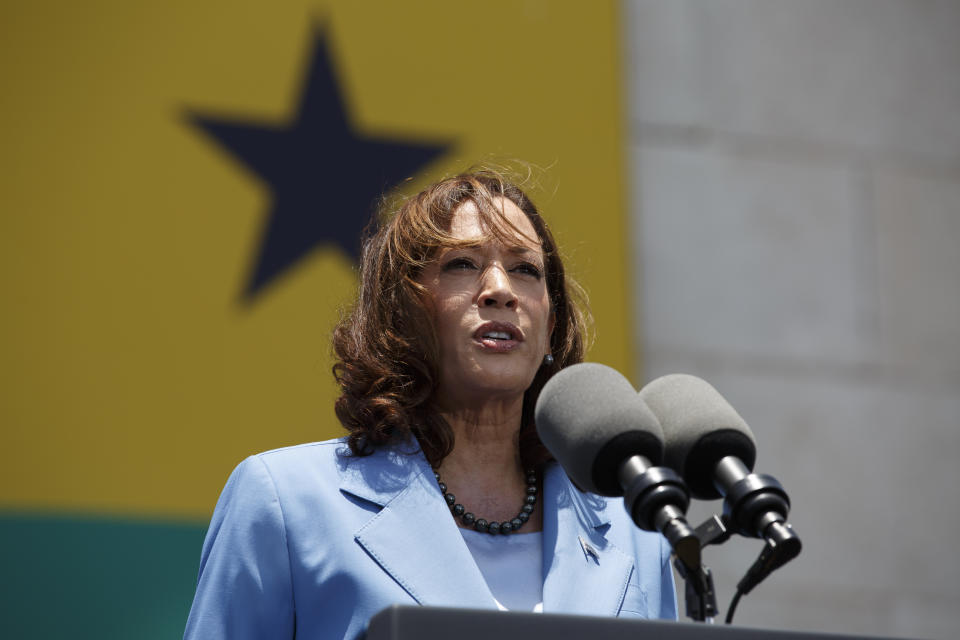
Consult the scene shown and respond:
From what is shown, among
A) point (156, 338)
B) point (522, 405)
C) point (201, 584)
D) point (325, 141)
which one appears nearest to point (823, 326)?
point (325, 141)

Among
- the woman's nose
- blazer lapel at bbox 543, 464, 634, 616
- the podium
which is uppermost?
the woman's nose

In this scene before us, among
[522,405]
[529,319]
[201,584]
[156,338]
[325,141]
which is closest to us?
[201,584]

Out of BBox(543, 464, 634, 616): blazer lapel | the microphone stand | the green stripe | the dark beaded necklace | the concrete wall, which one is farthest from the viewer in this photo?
the concrete wall

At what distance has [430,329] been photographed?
2.45 m

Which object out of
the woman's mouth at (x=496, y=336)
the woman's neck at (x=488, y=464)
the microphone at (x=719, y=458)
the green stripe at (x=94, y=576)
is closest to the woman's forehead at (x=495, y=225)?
the woman's mouth at (x=496, y=336)

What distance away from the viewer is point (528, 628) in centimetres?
144

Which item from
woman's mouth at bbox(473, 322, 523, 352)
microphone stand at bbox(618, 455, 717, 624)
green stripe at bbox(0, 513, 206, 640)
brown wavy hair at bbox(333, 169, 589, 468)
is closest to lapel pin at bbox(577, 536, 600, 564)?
brown wavy hair at bbox(333, 169, 589, 468)

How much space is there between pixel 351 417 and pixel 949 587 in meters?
3.54

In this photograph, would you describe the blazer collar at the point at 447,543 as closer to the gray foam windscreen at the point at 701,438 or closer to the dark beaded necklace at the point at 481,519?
the dark beaded necklace at the point at 481,519

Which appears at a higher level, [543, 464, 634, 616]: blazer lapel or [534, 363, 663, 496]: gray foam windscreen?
[534, 363, 663, 496]: gray foam windscreen

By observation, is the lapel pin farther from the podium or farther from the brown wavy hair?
the podium

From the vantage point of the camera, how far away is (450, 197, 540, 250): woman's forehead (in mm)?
2496

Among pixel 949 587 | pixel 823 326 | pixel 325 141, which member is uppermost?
pixel 325 141

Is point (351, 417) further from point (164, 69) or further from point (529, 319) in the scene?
point (164, 69)
